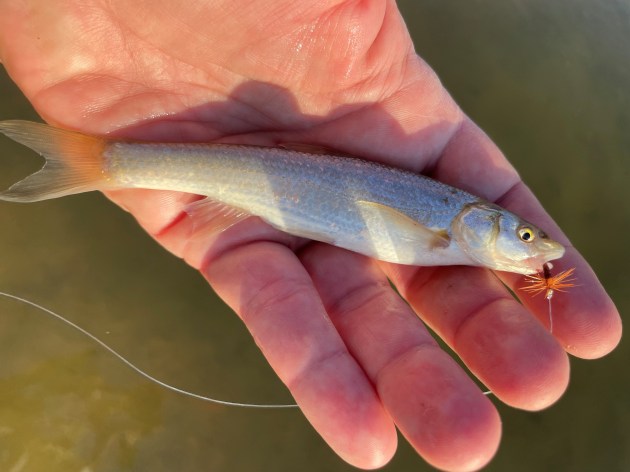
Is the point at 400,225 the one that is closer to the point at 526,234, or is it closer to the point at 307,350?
the point at 526,234

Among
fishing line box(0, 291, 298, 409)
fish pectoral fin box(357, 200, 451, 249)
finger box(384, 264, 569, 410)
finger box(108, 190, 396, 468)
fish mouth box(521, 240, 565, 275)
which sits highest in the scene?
fish mouth box(521, 240, 565, 275)

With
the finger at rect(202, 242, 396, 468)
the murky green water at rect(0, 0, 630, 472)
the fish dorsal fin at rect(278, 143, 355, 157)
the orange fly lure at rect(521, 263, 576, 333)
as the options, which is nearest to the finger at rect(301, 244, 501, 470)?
the finger at rect(202, 242, 396, 468)

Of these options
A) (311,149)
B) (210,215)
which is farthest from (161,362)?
(311,149)

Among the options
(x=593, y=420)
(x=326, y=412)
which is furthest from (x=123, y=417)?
(x=593, y=420)

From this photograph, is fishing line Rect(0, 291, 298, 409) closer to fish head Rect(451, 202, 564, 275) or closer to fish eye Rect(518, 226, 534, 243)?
fish head Rect(451, 202, 564, 275)

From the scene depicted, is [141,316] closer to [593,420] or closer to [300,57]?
[300,57]

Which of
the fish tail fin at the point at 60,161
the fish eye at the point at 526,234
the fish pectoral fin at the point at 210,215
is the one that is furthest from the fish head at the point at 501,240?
the fish tail fin at the point at 60,161
